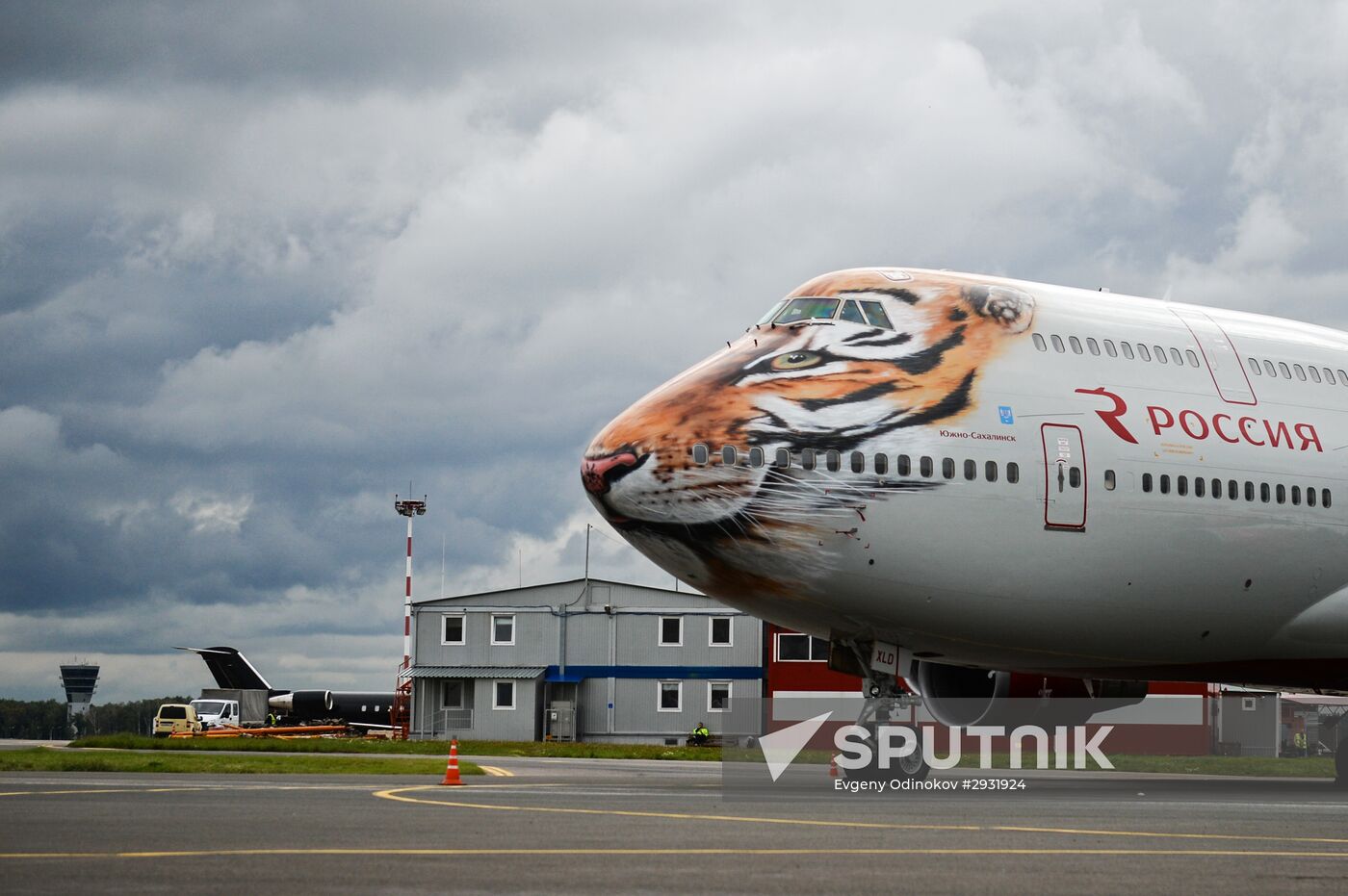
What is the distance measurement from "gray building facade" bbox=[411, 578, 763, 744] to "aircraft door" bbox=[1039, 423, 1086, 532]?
40.0 meters

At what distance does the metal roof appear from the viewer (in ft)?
200

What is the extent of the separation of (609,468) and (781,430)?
2.27m

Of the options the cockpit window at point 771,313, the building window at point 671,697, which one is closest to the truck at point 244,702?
the building window at point 671,697

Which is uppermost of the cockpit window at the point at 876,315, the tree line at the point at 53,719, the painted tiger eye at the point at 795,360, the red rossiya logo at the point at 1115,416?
the cockpit window at the point at 876,315

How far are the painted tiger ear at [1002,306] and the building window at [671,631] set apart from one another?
41171 mm

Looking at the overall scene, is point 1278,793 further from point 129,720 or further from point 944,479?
point 129,720

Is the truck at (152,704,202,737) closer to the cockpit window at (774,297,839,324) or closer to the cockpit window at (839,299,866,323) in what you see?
the cockpit window at (774,297,839,324)

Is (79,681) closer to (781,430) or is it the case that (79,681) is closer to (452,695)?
(452,695)

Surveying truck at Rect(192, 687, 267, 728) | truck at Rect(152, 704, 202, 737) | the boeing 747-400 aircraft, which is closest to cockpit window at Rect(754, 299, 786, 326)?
the boeing 747-400 aircraft

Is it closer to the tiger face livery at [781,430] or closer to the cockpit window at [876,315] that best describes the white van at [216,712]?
the tiger face livery at [781,430]

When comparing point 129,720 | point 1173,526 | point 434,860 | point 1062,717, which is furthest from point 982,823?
point 129,720

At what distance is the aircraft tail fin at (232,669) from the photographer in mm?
90375

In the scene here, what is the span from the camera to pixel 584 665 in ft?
202

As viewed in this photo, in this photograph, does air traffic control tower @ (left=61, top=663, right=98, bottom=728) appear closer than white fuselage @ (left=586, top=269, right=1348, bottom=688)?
No
